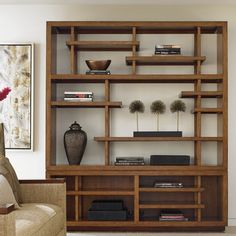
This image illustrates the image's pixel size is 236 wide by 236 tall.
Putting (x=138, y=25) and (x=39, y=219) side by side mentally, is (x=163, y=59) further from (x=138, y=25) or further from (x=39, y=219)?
(x=39, y=219)

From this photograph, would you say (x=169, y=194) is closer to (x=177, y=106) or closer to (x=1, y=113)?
(x=177, y=106)

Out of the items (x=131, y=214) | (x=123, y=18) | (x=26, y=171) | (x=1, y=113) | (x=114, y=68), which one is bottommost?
(x=131, y=214)

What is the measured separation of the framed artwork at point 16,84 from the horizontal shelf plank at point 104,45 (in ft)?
1.96

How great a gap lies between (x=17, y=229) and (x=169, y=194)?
10.3 feet

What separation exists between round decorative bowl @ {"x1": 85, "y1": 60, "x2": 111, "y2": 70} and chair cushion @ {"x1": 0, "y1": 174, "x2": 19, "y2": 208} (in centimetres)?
224

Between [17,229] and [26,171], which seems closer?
[17,229]

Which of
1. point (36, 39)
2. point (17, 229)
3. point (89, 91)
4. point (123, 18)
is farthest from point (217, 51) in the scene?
point (17, 229)

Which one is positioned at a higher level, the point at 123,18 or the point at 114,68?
the point at 123,18

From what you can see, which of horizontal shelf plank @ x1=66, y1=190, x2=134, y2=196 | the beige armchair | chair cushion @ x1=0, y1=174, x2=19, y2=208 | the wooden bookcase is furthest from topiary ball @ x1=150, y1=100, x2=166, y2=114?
chair cushion @ x1=0, y1=174, x2=19, y2=208

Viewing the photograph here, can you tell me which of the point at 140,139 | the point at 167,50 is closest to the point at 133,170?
the point at 140,139

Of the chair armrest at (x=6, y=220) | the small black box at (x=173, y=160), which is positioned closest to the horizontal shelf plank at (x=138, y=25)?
the small black box at (x=173, y=160)

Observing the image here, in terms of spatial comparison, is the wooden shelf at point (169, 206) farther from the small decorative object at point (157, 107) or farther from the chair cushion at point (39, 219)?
the chair cushion at point (39, 219)

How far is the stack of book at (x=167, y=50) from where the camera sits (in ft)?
20.5

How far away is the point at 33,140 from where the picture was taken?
6.52m
